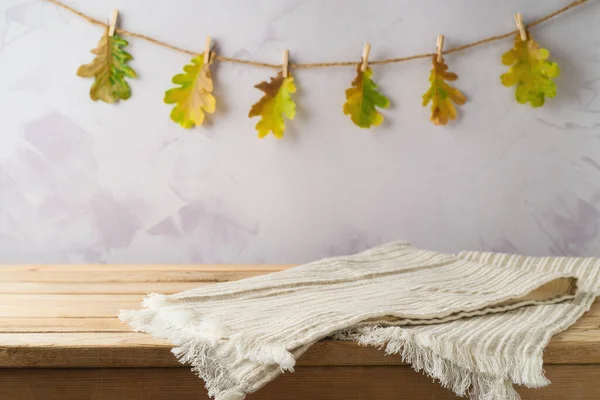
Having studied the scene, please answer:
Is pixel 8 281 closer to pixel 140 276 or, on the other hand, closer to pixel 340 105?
pixel 140 276

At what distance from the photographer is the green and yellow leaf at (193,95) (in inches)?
57.7

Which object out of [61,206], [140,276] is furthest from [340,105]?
[61,206]

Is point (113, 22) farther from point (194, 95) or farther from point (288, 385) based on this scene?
point (288, 385)

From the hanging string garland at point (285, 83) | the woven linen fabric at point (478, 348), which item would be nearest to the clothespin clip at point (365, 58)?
the hanging string garland at point (285, 83)

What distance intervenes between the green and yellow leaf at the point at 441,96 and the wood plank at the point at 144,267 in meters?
0.52

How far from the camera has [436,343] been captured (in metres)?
0.80

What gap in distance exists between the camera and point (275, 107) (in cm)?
A: 148

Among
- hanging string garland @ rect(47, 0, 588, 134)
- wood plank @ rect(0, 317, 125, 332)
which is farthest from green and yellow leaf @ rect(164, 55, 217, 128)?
wood plank @ rect(0, 317, 125, 332)

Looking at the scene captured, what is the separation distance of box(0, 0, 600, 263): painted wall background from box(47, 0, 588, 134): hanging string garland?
3cm

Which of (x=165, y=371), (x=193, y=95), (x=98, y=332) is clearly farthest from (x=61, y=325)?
(x=193, y=95)

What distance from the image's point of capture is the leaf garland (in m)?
1.48

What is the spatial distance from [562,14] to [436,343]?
1.03 metres

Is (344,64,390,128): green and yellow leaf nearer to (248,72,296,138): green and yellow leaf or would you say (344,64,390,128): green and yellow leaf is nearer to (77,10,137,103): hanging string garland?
(248,72,296,138): green and yellow leaf

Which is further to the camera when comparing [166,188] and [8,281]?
[166,188]
